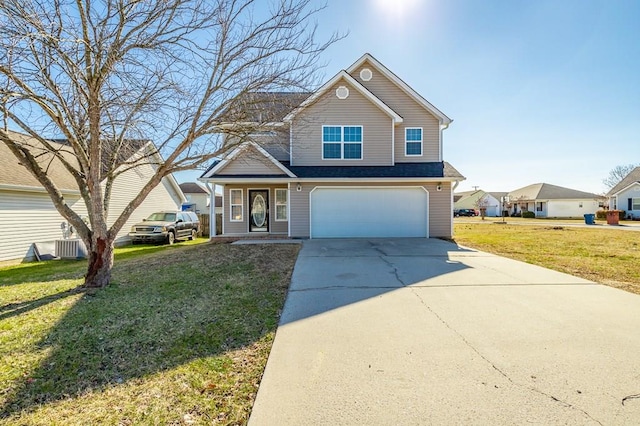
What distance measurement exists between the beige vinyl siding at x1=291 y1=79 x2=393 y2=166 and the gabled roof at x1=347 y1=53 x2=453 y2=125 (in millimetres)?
1783

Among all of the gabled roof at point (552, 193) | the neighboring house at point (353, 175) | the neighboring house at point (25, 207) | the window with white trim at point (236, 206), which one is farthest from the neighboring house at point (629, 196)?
the neighboring house at point (25, 207)

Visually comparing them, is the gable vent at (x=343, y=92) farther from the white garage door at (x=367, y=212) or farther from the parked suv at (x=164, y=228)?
the parked suv at (x=164, y=228)

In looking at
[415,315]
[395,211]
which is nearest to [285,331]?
[415,315]

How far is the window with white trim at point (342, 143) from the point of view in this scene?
1408 cm

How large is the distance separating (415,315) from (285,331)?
1.96m

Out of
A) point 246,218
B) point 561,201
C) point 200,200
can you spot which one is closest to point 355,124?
point 246,218

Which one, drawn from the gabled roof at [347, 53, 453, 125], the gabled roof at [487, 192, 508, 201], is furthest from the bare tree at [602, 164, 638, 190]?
the gabled roof at [347, 53, 453, 125]

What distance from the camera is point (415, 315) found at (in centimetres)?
458

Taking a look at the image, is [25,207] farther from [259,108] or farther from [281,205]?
[259,108]

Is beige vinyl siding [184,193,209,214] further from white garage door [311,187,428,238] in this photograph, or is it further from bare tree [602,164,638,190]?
bare tree [602,164,638,190]

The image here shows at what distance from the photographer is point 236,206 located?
1447cm

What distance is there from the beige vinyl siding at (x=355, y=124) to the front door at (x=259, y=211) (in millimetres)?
2222

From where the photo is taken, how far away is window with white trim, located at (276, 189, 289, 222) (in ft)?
47.5

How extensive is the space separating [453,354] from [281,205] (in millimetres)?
11759
